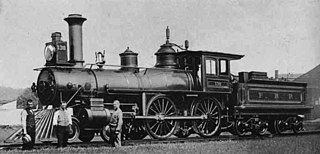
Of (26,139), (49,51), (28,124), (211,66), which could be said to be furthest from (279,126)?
(26,139)

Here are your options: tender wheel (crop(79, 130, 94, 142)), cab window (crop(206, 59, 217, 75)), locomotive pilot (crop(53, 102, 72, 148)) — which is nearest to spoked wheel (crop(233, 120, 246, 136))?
cab window (crop(206, 59, 217, 75))

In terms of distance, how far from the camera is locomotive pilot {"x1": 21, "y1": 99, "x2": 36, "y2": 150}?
11141 millimetres

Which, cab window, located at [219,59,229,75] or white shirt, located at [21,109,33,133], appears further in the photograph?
cab window, located at [219,59,229,75]

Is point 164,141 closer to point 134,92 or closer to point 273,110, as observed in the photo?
point 134,92

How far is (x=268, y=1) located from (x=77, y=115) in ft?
22.0

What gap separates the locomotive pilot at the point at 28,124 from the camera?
36.6 ft

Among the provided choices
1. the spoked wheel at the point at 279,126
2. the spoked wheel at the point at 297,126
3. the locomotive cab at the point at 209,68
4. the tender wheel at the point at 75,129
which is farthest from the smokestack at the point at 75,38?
the spoked wheel at the point at 297,126

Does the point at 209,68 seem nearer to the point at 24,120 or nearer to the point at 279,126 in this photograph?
the point at 279,126

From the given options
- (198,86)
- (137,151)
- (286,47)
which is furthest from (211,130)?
(137,151)

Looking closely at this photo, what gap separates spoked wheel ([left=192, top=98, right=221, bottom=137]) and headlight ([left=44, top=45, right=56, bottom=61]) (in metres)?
5.01

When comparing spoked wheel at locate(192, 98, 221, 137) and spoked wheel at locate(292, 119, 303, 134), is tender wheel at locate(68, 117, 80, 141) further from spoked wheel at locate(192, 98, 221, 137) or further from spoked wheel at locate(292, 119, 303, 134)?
spoked wheel at locate(292, 119, 303, 134)

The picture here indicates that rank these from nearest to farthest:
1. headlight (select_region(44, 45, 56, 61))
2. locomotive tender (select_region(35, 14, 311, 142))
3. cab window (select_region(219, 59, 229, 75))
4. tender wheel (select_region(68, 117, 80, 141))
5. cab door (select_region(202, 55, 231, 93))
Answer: tender wheel (select_region(68, 117, 80, 141)) < locomotive tender (select_region(35, 14, 311, 142)) < headlight (select_region(44, 45, 56, 61)) < cab door (select_region(202, 55, 231, 93)) < cab window (select_region(219, 59, 229, 75))

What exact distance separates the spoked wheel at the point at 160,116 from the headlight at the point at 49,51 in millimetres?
3249

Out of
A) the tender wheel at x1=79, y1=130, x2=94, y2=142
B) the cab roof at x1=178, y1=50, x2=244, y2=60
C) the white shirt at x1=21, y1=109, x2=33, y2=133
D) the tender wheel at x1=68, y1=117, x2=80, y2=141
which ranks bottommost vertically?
the tender wheel at x1=79, y1=130, x2=94, y2=142
